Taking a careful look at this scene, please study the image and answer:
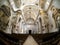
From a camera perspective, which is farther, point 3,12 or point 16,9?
point 16,9

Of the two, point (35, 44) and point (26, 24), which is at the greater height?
point (35, 44)

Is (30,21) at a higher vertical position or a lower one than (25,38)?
lower

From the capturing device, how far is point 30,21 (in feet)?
61.9

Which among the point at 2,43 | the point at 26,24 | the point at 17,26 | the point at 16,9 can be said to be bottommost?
the point at 26,24

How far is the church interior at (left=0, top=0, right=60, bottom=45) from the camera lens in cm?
914

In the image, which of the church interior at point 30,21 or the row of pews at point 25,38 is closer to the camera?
the row of pews at point 25,38

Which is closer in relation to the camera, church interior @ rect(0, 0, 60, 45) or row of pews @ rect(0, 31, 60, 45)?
row of pews @ rect(0, 31, 60, 45)

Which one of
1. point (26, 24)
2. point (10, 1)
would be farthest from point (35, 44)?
point (26, 24)

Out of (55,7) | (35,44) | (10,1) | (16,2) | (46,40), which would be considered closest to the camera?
(35,44)

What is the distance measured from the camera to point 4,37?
896cm

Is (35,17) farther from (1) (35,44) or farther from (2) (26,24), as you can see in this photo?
(1) (35,44)

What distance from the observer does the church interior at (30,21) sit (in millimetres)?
9139

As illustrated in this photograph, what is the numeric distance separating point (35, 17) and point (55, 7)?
464 centimetres

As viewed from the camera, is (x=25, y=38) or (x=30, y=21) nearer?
(x=25, y=38)
